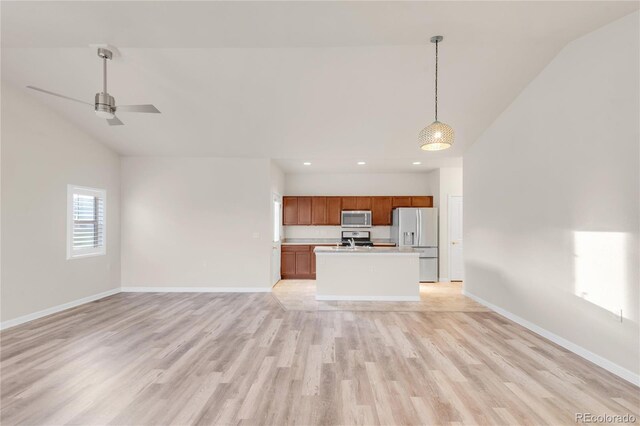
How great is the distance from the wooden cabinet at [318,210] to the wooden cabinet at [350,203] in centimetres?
47

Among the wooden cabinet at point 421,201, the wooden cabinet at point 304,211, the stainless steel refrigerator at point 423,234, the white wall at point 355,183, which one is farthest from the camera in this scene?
the white wall at point 355,183

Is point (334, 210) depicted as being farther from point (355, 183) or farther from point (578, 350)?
point (578, 350)

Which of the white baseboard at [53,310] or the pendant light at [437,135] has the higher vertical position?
the pendant light at [437,135]

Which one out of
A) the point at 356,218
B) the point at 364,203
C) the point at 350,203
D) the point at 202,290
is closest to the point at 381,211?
the point at 364,203

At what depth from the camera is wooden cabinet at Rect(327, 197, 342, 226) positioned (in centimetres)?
764

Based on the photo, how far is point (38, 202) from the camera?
4.38 metres

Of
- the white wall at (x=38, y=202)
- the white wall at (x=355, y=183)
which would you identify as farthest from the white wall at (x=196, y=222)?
the white wall at (x=355, y=183)

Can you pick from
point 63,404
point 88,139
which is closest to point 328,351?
point 63,404

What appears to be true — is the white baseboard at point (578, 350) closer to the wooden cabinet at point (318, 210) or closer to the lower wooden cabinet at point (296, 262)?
the lower wooden cabinet at point (296, 262)

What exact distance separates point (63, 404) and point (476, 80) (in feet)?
17.0

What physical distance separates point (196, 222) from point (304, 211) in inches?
104

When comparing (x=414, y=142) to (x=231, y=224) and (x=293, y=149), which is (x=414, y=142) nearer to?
(x=293, y=149)

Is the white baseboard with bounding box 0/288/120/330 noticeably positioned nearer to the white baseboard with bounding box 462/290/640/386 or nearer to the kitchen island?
the kitchen island

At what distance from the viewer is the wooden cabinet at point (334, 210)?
7637 mm
